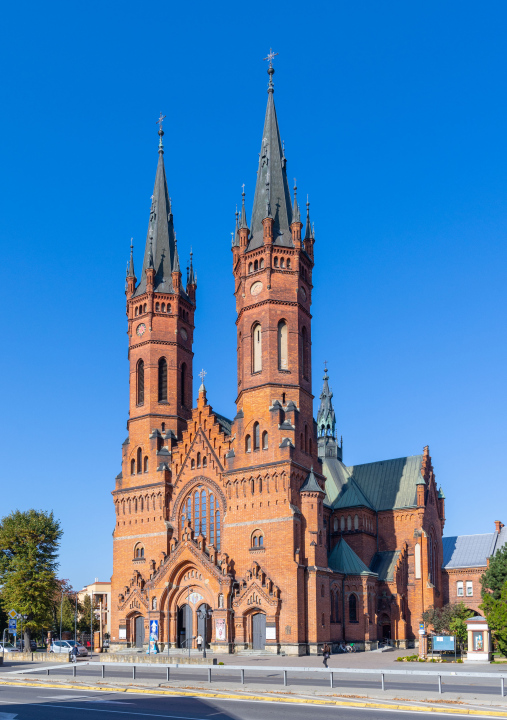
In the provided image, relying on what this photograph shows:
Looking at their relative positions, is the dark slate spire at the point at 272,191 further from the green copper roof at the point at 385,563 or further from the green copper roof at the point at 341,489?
the green copper roof at the point at 385,563

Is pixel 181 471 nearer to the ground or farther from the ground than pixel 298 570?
farther from the ground

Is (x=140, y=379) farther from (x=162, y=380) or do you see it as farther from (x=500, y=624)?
(x=500, y=624)

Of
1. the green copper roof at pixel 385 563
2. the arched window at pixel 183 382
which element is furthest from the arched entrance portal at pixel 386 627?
the arched window at pixel 183 382

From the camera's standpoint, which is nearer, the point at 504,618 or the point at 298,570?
the point at 504,618

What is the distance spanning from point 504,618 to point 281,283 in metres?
29.3

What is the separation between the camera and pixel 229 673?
39.1 m

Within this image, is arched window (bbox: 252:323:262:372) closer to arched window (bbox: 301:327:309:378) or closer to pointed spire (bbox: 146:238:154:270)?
arched window (bbox: 301:327:309:378)

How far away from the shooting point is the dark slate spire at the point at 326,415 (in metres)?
92.3

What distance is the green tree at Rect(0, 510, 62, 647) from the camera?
2554 inches

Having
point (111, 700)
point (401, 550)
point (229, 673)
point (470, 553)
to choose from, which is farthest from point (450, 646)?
point (470, 553)

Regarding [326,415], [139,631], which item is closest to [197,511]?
[139,631]

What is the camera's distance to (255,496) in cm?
6031

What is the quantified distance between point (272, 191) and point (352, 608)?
34.0 metres

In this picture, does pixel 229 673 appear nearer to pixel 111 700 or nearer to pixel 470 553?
pixel 111 700
